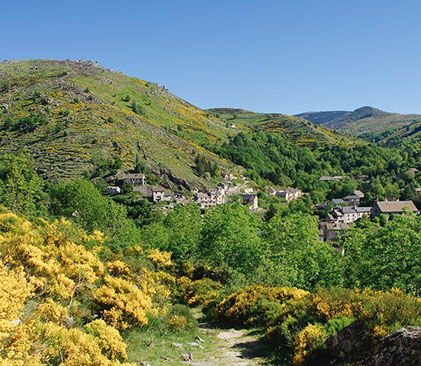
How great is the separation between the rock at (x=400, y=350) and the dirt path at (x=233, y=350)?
15.1ft

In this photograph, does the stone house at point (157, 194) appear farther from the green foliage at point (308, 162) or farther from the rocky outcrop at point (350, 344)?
the rocky outcrop at point (350, 344)

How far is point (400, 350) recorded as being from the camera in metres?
7.45

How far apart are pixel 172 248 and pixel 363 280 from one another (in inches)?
718

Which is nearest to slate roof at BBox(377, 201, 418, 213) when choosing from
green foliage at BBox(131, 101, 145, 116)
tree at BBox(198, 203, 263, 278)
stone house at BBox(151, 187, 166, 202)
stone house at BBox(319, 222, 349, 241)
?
stone house at BBox(319, 222, 349, 241)

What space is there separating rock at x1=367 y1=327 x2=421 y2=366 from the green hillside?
3530 inches

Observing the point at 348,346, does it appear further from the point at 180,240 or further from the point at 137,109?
the point at 137,109

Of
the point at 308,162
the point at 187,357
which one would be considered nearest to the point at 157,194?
the point at 187,357

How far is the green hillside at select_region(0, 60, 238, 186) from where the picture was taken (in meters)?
99.8

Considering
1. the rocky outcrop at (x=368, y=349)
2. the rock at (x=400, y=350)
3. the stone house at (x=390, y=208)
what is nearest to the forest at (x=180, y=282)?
the rocky outcrop at (x=368, y=349)

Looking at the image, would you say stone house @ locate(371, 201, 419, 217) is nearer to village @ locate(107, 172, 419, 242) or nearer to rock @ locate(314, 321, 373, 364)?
village @ locate(107, 172, 419, 242)

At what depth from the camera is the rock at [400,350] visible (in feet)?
23.3

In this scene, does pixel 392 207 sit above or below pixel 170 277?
below

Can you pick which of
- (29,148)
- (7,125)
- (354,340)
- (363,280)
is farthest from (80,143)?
(354,340)

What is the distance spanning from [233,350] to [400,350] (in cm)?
739
